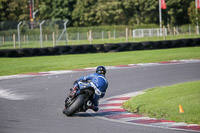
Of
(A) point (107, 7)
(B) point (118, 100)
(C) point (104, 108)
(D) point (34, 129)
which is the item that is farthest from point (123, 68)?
(A) point (107, 7)

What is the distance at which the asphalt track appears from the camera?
7.82 m

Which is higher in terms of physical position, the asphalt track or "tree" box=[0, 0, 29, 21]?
"tree" box=[0, 0, 29, 21]

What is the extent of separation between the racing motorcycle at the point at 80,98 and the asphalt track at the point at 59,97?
0.69 feet

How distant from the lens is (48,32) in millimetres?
36438

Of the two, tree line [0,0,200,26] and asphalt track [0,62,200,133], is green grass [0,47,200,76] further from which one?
tree line [0,0,200,26]

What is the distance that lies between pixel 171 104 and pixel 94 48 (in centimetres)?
2024

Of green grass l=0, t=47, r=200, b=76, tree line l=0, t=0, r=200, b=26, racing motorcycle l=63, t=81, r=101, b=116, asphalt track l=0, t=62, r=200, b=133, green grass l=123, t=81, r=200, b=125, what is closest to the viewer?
asphalt track l=0, t=62, r=200, b=133

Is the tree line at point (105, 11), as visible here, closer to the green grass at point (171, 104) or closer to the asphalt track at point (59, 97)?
the asphalt track at point (59, 97)

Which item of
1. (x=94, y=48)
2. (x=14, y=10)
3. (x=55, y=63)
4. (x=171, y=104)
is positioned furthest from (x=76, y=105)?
(x=14, y=10)

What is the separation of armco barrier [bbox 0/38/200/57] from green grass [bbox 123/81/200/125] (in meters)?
16.9

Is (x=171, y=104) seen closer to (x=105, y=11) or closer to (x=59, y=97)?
(x=59, y=97)

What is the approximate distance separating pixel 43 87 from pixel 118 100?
3765mm

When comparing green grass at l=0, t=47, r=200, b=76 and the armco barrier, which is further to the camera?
the armco barrier

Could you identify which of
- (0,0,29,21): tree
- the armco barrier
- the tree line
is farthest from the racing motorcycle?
(0,0,29,21): tree
